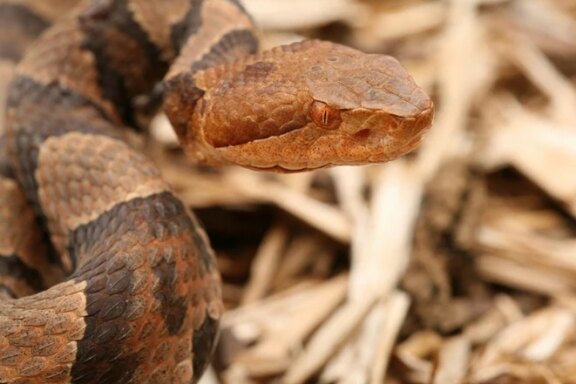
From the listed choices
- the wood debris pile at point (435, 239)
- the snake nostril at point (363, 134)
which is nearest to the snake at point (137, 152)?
the snake nostril at point (363, 134)

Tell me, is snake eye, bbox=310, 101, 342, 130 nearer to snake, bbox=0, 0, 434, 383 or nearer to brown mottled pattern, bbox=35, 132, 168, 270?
snake, bbox=0, 0, 434, 383

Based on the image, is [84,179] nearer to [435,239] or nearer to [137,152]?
[137,152]

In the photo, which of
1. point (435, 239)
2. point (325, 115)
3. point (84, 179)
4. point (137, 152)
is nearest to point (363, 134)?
point (325, 115)

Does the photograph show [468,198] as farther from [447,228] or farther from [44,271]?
[44,271]

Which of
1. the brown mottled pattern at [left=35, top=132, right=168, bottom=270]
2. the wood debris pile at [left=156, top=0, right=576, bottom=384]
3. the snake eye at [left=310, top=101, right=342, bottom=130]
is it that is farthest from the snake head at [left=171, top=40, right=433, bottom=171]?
the wood debris pile at [left=156, top=0, right=576, bottom=384]

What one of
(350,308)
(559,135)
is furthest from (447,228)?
(559,135)

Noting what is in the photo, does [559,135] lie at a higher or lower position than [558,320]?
higher

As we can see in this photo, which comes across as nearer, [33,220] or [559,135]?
[33,220]
